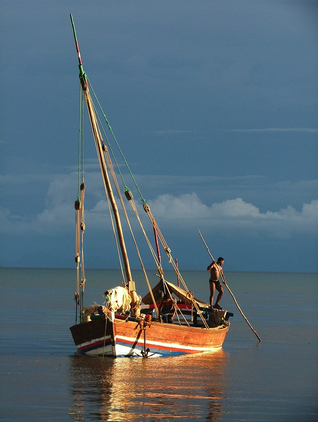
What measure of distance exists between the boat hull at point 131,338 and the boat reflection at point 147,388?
0.93 ft

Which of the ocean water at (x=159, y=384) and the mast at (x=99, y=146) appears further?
the mast at (x=99, y=146)

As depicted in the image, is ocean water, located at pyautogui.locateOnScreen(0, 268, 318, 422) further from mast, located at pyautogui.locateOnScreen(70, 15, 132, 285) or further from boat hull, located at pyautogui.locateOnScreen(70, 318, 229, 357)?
mast, located at pyautogui.locateOnScreen(70, 15, 132, 285)

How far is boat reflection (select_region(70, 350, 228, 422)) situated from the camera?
16.2 meters

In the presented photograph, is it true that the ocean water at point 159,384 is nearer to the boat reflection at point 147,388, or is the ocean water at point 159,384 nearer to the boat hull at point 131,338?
the boat reflection at point 147,388

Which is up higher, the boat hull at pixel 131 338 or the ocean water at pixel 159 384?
the boat hull at pixel 131 338

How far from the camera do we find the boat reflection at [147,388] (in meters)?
16.2

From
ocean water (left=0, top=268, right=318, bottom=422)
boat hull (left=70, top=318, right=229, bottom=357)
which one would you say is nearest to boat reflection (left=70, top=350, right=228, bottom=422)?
ocean water (left=0, top=268, right=318, bottom=422)

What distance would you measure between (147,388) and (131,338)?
12.9 feet

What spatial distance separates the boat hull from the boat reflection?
28 cm

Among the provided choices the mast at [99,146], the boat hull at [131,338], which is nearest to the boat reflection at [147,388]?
the boat hull at [131,338]

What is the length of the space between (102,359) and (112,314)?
5.72ft

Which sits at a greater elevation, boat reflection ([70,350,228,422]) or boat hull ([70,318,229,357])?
boat hull ([70,318,229,357])

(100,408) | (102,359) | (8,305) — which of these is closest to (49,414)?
(100,408)

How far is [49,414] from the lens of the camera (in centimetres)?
1597
